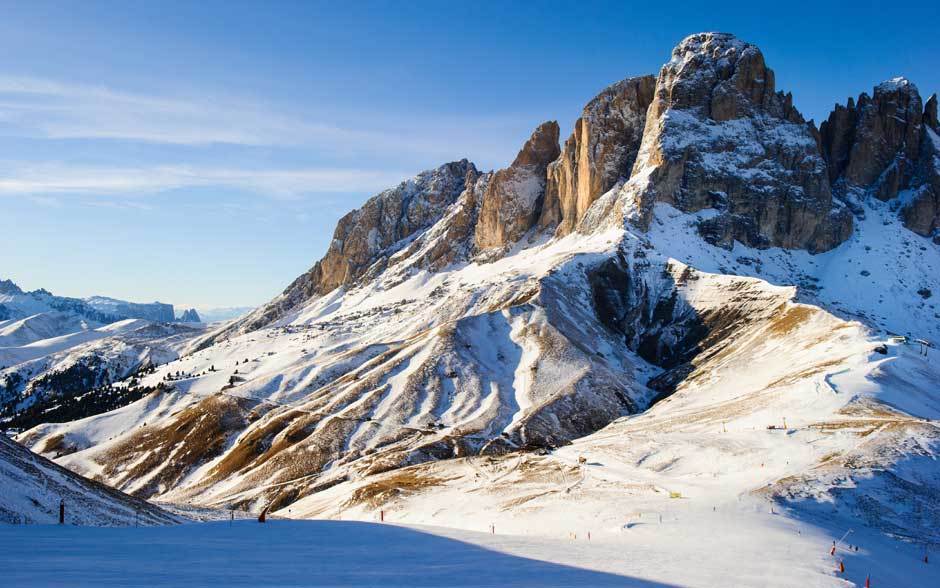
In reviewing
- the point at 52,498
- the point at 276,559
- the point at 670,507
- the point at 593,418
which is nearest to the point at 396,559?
the point at 276,559

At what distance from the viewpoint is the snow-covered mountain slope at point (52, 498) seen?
3844 cm

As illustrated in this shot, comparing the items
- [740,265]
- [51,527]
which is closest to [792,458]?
[51,527]

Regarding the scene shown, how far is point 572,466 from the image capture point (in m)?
85.6

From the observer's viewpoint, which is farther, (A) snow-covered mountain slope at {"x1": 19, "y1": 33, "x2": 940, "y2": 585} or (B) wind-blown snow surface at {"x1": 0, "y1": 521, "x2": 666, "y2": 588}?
(A) snow-covered mountain slope at {"x1": 19, "y1": 33, "x2": 940, "y2": 585}

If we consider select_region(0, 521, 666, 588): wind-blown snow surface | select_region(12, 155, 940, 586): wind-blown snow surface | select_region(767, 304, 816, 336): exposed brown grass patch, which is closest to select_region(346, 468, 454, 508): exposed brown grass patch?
select_region(12, 155, 940, 586): wind-blown snow surface

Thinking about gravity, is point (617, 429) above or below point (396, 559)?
below

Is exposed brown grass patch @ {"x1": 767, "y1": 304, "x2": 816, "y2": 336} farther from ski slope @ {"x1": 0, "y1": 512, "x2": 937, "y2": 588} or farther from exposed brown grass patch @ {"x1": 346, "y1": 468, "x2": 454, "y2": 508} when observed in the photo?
ski slope @ {"x1": 0, "y1": 512, "x2": 937, "y2": 588}

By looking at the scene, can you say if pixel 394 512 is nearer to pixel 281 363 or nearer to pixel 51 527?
pixel 51 527

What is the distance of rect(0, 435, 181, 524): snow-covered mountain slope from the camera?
38.4 meters

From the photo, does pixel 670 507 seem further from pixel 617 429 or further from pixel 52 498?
pixel 617 429

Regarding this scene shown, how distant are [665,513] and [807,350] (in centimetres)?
8475

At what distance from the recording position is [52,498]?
42688mm

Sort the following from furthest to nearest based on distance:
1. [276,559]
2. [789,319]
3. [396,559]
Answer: [789,319], [396,559], [276,559]

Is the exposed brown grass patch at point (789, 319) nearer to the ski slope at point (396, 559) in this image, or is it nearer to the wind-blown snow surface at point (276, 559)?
the ski slope at point (396, 559)
